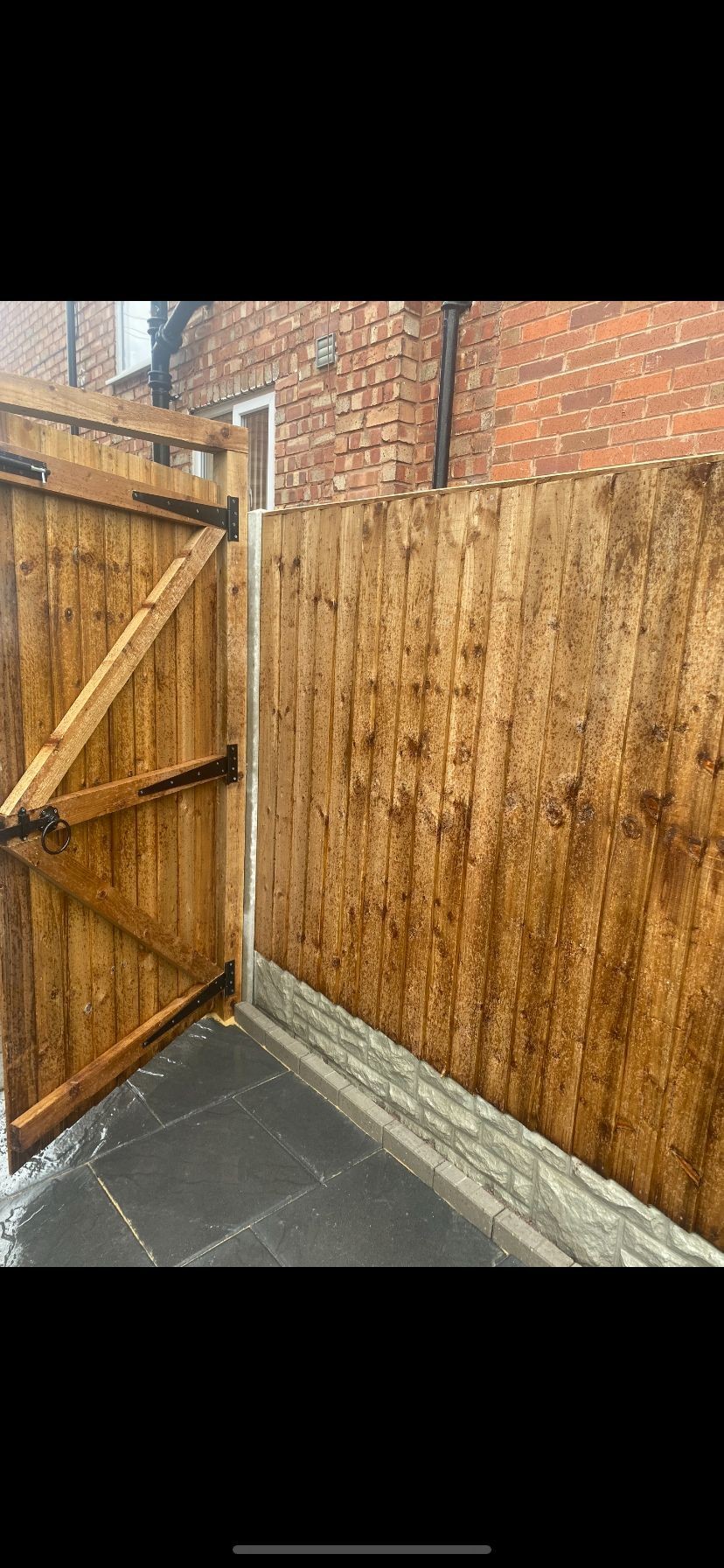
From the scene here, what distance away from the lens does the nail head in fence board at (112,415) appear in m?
2.24

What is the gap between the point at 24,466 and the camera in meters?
2.30

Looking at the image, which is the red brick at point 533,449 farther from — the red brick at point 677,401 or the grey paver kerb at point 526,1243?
the grey paver kerb at point 526,1243

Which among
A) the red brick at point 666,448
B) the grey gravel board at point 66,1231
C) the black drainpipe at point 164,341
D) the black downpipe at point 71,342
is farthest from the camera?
the black downpipe at point 71,342

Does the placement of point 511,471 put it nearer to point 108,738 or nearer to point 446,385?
point 446,385

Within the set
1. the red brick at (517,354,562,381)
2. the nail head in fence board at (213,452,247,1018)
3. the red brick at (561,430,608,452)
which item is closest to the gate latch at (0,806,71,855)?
the nail head in fence board at (213,452,247,1018)

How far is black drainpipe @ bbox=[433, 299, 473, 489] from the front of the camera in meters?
3.22

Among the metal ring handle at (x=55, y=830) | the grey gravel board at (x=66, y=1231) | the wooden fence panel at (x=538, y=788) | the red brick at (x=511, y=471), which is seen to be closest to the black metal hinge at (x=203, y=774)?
the metal ring handle at (x=55, y=830)

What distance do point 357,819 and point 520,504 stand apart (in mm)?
1298

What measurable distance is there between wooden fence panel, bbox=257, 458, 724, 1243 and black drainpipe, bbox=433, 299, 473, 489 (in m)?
0.83

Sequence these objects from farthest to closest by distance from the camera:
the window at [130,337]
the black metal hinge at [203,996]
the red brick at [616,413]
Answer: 1. the window at [130,337]
2. the black metal hinge at [203,996]
3. the red brick at [616,413]

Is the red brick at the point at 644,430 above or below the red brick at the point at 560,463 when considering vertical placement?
above

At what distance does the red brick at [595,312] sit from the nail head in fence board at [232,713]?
1398 mm

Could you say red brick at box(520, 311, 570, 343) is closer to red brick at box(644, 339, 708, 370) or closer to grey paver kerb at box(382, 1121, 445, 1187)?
red brick at box(644, 339, 708, 370)

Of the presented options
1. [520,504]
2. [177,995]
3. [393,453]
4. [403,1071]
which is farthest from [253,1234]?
[393,453]
